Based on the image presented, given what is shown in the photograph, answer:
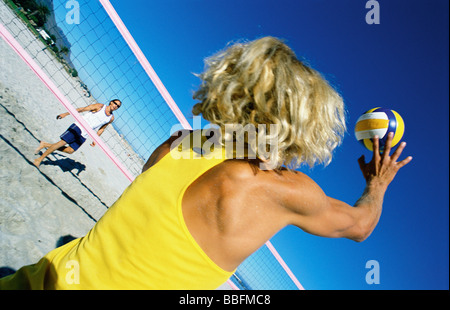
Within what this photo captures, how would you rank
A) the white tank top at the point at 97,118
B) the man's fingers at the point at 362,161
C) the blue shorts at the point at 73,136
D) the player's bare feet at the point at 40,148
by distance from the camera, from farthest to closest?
the white tank top at the point at 97,118, the blue shorts at the point at 73,136, the player's bare feet at the point at 40,148, the man's fingers at the point at 362,161

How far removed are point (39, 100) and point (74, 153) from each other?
55.5 inches

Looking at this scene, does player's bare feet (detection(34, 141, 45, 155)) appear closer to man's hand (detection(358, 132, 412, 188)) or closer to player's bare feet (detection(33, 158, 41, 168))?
player's bare feet (detection(33, 158, 41, 168))

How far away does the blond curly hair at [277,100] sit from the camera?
3.64 ft

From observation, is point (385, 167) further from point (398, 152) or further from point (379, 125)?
point (379, 125)

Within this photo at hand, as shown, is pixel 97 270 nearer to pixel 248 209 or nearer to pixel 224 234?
pixel 224 234

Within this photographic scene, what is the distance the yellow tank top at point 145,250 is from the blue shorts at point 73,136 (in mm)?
4678

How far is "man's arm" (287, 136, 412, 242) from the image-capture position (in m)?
1.11

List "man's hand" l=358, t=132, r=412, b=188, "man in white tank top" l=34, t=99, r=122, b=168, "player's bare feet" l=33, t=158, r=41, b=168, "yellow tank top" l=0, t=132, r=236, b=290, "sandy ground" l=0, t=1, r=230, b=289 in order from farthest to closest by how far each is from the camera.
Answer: "man in white tank top" l=34, t=99, r=122, b=168, "player's bare feet" l=33, t=158, r=41, b=168, "sandy ground" l=0, t=1, r=230, b=289, "man's hand" l=358, t=132, r=412, b=188, "yellow tank top" l=0, t=132, r=236, b=290

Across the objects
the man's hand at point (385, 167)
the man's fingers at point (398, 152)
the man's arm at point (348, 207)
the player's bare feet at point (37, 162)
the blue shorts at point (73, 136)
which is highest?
the blue shorts at point (73, 136)

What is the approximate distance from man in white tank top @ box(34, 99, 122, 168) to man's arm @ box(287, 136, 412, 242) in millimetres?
3716

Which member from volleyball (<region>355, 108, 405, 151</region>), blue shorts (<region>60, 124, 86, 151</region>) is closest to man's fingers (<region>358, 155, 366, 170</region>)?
volleyball (<region>355, 108, 405, 151</region>)

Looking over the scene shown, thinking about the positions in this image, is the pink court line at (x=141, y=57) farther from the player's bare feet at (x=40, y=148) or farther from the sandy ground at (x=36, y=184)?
the player's bare feet at (x=40, y=148)

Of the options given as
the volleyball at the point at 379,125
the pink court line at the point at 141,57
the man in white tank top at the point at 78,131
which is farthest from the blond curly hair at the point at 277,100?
the pink court line at the point at 141,57

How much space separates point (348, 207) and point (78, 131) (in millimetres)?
5135
